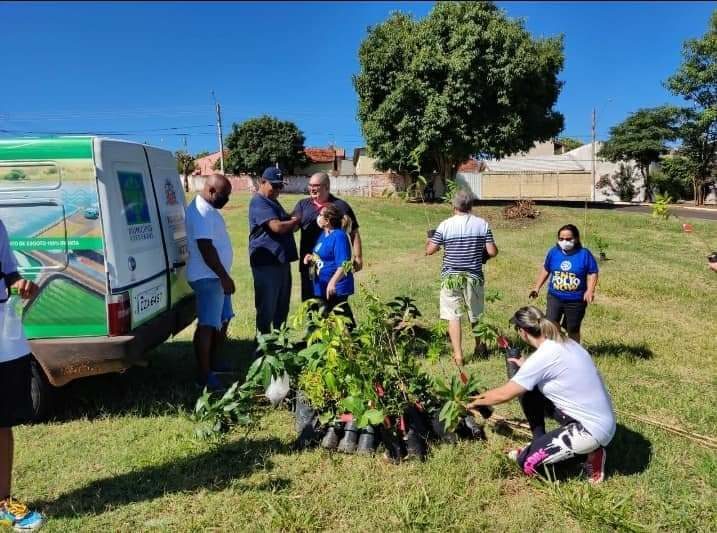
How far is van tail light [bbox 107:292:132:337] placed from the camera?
377 cm

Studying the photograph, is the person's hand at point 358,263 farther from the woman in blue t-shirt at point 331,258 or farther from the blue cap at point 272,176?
the blue cap at point 272,176

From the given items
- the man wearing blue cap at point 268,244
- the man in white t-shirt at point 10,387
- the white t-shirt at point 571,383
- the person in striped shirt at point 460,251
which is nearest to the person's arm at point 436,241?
the person in striped shirt at point 460,251

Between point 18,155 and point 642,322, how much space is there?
270 inches

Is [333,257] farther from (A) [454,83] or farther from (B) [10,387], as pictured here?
(A) [454,83]

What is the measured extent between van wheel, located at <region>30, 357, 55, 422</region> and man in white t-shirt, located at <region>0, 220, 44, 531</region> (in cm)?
127

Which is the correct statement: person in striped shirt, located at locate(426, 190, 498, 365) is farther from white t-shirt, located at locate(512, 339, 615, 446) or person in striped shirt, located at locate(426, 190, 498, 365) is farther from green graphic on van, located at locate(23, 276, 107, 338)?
green graphic on van, located at locate(23, 276, 107, 338)

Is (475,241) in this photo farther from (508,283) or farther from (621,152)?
(621,152)

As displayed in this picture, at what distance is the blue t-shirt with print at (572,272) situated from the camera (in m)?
4.85

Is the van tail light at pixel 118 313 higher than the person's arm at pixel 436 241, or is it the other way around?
the person's arm at pixel 436 241

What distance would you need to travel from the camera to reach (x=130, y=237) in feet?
13.1

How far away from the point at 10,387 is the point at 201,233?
6.30 ft

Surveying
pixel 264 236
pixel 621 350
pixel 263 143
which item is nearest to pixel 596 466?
pixel 621 350

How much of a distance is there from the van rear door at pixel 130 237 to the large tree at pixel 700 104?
29.7 meters

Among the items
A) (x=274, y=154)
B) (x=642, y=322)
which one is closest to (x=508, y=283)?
(x=642, y=322)
